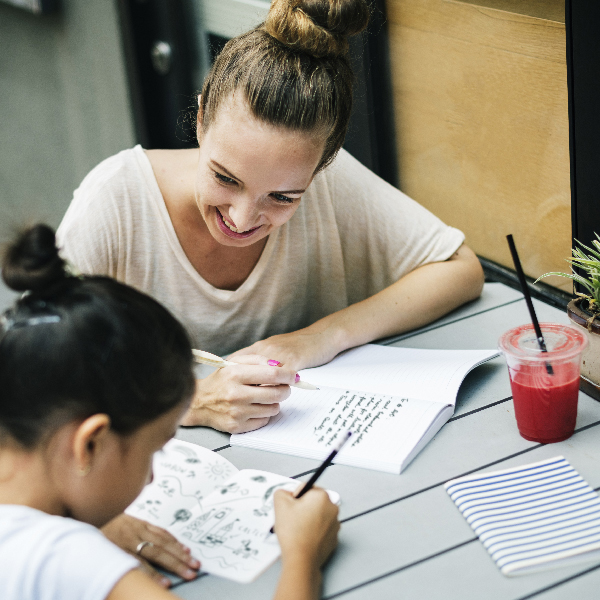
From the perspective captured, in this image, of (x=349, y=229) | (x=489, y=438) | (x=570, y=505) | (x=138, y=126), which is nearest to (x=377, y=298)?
(x=349, y=229)

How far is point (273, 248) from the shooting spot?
1699 millimetres

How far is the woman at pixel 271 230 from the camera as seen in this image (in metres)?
1.33

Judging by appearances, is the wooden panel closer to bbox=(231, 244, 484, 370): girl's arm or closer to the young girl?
bbox=(231, 244, 484, 370): girl's arm

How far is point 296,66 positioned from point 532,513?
0.86 metres

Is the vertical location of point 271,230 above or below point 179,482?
above

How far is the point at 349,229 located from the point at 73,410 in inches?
42.3

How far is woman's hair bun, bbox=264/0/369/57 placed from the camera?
134 centimetres

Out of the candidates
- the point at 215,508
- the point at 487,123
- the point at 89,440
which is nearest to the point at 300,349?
the point at 215,508

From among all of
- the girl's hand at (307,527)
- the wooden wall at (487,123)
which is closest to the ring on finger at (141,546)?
the girl's hand at (307,527)

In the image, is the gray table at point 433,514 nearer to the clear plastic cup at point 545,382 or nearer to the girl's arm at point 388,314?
the clear plastic cup at point 545,382

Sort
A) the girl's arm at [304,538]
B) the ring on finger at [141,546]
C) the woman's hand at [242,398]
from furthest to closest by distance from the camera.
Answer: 1. the woman's hand at [242,398]
2. the ring on finger at [141,546]
3. the girl's arm at [304,538]

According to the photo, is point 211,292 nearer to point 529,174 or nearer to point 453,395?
point 453,395

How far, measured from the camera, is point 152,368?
2.83 ft

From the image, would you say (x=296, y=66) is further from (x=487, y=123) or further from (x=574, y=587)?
(x=574, y=587)
